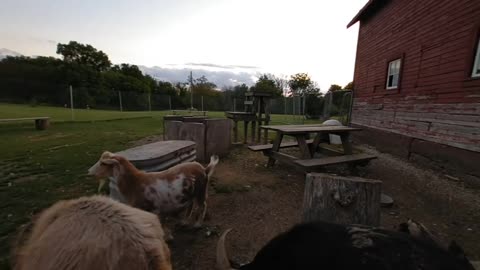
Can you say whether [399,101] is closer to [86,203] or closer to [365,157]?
[365,157]

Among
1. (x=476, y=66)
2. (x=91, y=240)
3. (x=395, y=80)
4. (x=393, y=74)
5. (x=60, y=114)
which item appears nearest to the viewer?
(x=91, y=240)

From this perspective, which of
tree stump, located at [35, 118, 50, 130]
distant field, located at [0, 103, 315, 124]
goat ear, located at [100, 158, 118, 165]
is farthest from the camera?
distant field, located at [0, 103, 315, 124]

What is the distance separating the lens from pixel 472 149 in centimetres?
496

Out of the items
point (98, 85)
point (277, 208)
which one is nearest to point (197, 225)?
point (277, 208)

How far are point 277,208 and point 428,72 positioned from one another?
666 centimetres

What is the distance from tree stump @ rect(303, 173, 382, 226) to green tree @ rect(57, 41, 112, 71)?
175 ft

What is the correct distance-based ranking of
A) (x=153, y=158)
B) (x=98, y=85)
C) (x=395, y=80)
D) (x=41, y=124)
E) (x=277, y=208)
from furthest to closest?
(x=98, y=85) < (x=41, y=124) < (x=395, y=80) < (x=277, y=208) < (x=153, y=158)

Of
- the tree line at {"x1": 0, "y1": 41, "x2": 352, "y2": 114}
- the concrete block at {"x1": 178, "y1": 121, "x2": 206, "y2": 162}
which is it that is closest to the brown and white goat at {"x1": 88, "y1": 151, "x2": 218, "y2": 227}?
the concrete block at {"x1": 178, "y1": 121, "x2": 206, "y2": 162}

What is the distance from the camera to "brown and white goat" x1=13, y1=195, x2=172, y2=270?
80 cm

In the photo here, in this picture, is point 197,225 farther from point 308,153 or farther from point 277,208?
point 308,153

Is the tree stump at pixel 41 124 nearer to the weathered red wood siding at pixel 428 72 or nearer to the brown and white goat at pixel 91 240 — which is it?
the brown and white goat at pixel 91 240

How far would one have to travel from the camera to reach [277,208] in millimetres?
3389

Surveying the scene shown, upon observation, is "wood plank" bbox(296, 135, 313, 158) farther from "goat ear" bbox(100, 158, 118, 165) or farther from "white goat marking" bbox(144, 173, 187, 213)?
"goat ear" bbox(100, 158, 118, 165)

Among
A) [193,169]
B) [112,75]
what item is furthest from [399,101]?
[112,75]
